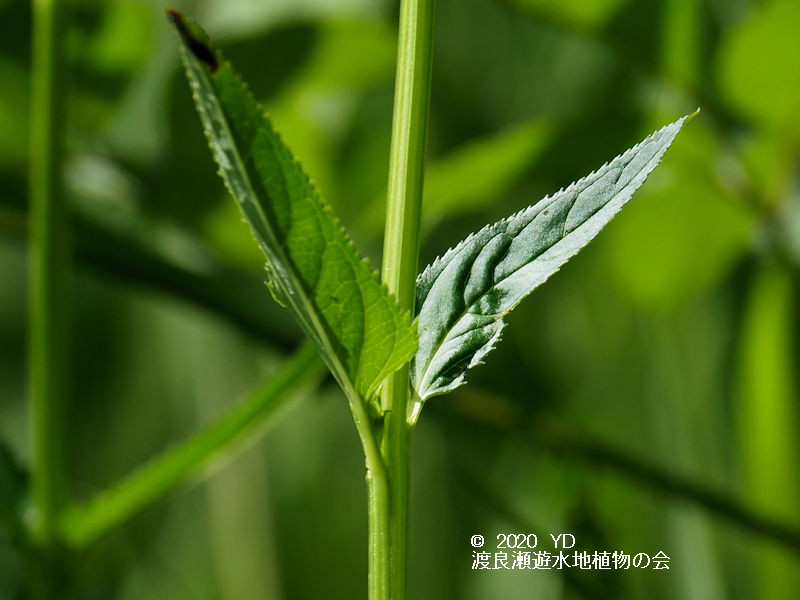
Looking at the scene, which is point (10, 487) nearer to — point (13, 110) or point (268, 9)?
point (13, 110)

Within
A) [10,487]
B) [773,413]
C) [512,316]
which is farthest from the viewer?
[512,316]

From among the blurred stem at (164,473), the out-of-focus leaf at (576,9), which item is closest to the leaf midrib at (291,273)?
the blurred stem at (164,473)

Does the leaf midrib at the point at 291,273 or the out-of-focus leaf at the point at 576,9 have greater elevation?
the out-of-focus leaf at the point at 576,9

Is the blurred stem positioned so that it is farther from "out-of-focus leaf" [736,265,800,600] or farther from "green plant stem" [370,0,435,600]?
"out-of-focus leaf" [736,265,800,600]

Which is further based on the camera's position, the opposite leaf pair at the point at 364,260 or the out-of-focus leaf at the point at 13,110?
the out-of-focus leaf at the point at 13,110

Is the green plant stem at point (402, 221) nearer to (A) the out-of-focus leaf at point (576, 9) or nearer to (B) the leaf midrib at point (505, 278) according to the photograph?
(B) the leaf midrib at point (505, 278)

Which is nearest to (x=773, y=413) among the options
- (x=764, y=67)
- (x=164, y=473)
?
(x=764, y=67)

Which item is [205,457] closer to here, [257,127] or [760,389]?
[257,127]

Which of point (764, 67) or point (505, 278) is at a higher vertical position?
point (764, 67)
